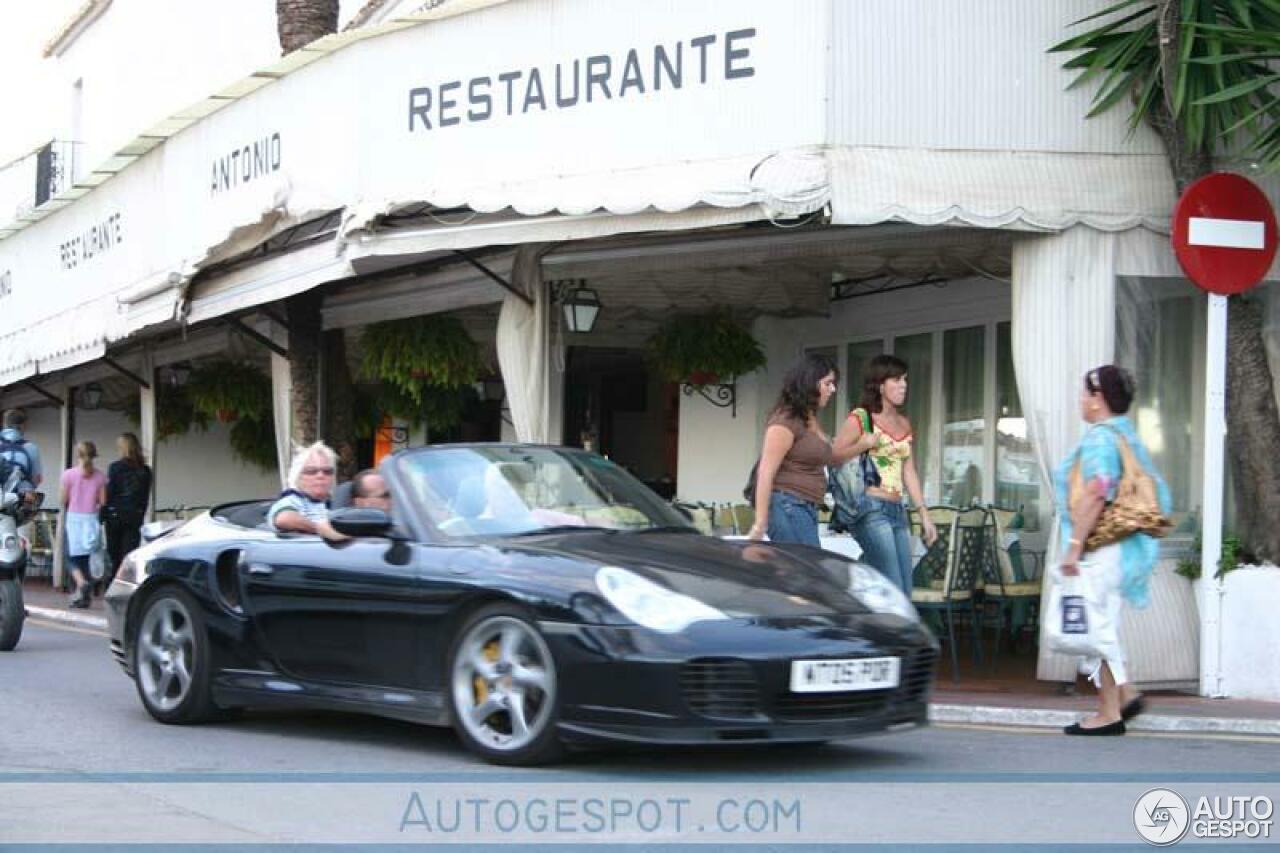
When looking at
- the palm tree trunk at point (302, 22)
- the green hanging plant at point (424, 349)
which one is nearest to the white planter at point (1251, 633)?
the green hanging plant at point (424, 349)

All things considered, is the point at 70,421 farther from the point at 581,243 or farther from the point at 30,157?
→ the point at 581,243

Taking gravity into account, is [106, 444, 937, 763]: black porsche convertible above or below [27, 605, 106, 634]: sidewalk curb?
above

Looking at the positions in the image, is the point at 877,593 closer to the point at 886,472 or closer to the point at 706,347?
the point at 886,472

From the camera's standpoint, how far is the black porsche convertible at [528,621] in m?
7.10

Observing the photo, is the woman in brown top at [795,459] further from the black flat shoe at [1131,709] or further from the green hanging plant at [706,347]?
the green hanging plant at [706,347]

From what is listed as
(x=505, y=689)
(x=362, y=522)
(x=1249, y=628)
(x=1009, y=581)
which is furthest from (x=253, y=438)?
(x=505, y=689)

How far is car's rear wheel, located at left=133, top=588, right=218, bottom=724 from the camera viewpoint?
9023 millimetres

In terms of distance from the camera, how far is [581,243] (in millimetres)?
12922

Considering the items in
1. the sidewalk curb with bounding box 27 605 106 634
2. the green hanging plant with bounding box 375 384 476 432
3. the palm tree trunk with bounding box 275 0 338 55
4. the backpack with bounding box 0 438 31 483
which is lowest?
the sidewalk curb with bounding box 27 605 106 634

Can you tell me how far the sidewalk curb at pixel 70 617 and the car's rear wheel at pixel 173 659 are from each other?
7.44 m

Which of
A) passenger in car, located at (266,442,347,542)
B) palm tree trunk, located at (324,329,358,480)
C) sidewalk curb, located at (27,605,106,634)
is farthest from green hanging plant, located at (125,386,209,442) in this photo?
passenger in car, located at (266,442,347,542)

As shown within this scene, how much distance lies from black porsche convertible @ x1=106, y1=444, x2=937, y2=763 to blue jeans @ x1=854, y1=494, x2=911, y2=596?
2.21m

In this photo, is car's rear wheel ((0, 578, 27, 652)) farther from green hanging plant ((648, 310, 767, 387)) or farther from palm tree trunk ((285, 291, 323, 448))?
green hanging plant ((648, 310, 767, 387))

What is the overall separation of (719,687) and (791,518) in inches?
128
